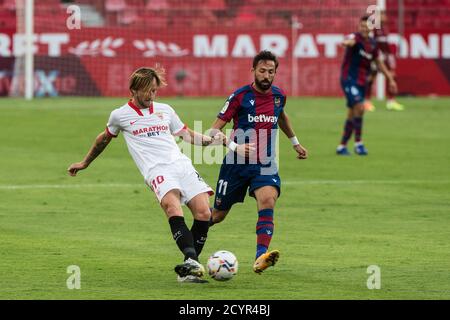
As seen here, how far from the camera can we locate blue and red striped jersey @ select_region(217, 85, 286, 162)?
442 inches

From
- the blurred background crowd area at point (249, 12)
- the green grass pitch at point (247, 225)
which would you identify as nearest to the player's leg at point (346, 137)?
the green grass pitch at point (247, 225)

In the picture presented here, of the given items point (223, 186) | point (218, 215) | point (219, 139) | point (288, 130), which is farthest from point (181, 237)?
point (288, 130)

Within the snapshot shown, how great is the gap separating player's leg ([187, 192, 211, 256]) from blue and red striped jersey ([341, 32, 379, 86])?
12149mm

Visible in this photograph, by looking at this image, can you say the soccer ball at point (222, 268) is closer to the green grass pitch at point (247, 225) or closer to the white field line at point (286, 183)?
the green grass pitch at point (247, 225)

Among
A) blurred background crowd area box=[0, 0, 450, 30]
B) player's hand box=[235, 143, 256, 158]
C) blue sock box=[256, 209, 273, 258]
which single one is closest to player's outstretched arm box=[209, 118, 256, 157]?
player's hand box=[235, 143, 256, 158]

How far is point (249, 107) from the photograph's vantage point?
11258mm

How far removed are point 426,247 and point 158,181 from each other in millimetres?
3275

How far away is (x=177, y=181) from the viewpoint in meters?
10.4

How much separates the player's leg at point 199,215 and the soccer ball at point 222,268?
2.00 ft

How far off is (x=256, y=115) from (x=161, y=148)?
46.6 inches
